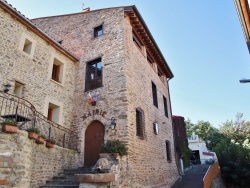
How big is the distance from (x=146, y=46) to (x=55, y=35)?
581 cm

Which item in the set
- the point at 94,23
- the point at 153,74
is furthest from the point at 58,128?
the point at 153,74

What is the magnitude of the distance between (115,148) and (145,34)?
24.5ft

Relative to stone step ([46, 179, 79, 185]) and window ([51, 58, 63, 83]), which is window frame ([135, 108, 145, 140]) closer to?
stone step ([46, 179, 79, 185])

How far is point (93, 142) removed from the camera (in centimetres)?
883

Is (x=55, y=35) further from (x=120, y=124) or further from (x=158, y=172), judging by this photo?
(x=158, y=172)

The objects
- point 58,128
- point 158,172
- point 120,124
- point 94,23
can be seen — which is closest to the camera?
point 120,124

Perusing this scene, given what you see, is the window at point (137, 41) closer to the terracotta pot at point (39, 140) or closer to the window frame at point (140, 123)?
the window frame at point (140, 123)

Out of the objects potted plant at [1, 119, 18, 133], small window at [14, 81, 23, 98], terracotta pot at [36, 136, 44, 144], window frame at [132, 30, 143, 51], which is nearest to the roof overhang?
window frame at [132, 30, 143, 51]

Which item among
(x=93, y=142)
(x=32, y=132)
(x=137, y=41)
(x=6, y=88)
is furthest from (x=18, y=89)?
(x=137, y=41)

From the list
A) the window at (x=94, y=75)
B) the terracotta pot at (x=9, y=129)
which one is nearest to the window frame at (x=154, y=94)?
the window at (x=94, y=75)

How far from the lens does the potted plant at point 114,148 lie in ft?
23.7

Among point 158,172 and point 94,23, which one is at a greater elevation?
point 94,23

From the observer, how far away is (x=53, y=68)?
10.6 m

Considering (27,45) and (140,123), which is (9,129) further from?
(140,123)
